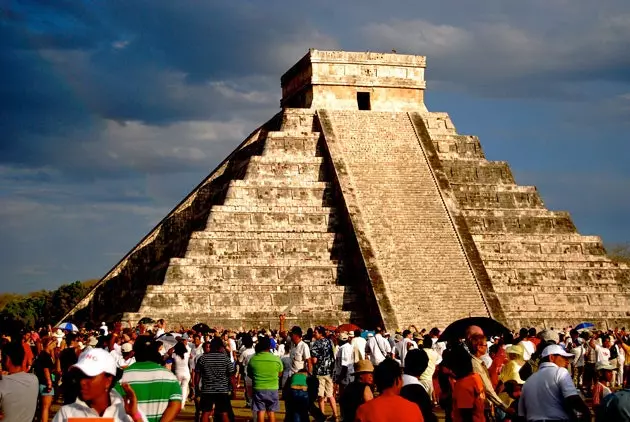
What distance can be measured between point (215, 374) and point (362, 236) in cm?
2204

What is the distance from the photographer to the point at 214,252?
3475 cm

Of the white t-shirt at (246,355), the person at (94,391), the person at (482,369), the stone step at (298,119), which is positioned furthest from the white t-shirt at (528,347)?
the stone step at (298,119)

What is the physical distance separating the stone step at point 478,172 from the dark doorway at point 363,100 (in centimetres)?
363

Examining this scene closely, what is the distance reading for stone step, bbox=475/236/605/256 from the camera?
123 ft

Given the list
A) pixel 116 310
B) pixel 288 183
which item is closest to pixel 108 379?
pixel 288 183

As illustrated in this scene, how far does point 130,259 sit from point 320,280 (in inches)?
377

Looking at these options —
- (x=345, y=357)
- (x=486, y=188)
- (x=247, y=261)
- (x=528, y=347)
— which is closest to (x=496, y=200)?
(x=486, y=188)

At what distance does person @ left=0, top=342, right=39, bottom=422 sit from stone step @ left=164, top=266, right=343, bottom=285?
2480cm

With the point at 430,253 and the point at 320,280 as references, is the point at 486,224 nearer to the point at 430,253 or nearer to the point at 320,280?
Result: the point at 430,253

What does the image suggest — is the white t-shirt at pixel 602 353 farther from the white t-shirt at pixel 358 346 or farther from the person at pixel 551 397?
the person at pixel 551 397

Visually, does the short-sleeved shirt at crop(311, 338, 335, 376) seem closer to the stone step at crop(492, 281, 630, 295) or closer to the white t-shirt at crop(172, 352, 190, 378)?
the white t-shirt at crop(172, 352, 190, 378)

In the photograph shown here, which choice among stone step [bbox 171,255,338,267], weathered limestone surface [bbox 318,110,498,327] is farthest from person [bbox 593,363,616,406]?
stone step [bbox 171,255,338,267]

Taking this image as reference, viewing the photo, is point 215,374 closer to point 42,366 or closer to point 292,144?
point 42,366

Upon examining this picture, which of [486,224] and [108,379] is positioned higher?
[486,224]
